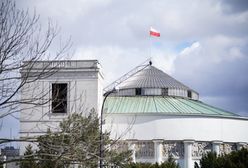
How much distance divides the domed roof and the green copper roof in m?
2.12

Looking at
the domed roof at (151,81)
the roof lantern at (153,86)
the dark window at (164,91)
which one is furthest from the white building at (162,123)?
the dark window at (164,91)

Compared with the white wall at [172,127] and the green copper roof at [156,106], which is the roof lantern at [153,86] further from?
the white wall at [172,127]

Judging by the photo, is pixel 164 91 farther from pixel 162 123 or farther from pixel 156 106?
pixel 162 123

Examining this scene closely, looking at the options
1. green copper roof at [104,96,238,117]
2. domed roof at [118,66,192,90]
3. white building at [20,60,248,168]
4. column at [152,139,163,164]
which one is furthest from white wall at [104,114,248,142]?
domed roof at [118,66,192,90]

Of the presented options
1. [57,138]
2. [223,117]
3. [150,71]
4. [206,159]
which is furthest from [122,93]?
[57,138]

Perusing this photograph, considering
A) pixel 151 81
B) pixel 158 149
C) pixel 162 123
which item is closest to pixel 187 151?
pixel 158 149

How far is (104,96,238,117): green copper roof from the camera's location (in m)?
67.0

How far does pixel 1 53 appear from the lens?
14.8 meters

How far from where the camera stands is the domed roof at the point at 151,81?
74.6 metres

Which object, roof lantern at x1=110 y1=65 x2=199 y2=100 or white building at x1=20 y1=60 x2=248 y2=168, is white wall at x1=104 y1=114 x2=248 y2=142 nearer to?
white building at x1=20 y1=60 x2=248 y2=168

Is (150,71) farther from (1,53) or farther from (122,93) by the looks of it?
(1,53)

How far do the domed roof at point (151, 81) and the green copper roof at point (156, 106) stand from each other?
6.96ft

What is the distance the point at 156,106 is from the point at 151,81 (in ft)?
23.9

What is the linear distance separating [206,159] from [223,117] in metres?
16.4
